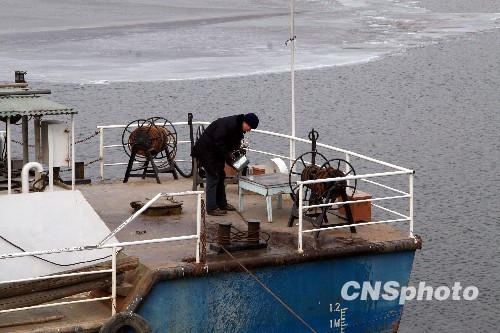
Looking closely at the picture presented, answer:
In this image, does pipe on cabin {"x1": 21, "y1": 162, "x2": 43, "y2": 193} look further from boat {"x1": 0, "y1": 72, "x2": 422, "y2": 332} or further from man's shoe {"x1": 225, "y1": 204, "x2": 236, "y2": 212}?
man's shoe {"x1": 225, "y1": 204, "x2": 236, "y2": 212}

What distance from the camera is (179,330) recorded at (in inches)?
478

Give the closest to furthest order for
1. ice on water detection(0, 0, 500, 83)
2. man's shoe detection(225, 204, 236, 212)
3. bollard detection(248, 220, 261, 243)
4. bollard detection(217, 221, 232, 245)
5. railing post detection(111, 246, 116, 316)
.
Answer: railing post detection(111, 246, 116, 316), bollard detection(217, 221, 232, 245), bollard detection(248, 220, 261, 243), man's shoe detection(225, 204, 236, 212), ice on water detection(0, 0, 500, 83)

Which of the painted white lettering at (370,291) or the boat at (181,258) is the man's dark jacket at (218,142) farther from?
the painted white lettering at (370,291)

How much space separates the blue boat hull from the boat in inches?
0.5

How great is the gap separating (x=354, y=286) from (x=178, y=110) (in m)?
25.9

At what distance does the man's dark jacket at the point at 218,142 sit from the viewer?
46.6 ft

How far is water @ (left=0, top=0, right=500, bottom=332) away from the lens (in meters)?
24.2

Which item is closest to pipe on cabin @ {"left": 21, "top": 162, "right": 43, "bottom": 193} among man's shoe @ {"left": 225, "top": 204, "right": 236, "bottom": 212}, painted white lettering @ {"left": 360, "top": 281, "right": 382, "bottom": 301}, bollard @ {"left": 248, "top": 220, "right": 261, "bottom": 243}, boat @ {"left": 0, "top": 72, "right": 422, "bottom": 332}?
boat @ {"left": 0, "top": 72, "right": 422, "bottom": 332}

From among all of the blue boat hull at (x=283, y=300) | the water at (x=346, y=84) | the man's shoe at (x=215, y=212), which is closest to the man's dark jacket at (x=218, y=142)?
the man's shoe at (x=215, y=212)

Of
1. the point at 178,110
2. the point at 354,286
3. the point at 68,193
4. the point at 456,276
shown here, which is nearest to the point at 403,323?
the point at 456,276

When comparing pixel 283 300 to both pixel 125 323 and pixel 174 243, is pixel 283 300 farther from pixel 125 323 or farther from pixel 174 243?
pixel 125 323

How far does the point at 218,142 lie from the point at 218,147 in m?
0.08

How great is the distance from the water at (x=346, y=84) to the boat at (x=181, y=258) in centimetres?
560

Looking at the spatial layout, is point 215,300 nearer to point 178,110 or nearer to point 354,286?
point 354,286
